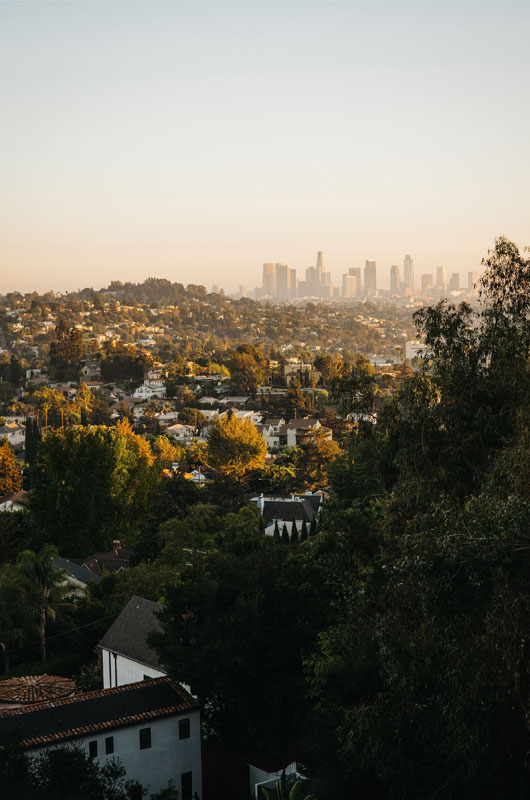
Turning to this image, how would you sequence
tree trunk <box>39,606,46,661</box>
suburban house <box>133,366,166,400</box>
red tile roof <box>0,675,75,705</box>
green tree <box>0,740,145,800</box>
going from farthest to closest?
suburban house <box>133,366,166,400</box>
tree trunk <box>39,606,46,661</box>
red tile roof <box>0,675,75,705</box>
green tree <box>0,740,145,800</box>

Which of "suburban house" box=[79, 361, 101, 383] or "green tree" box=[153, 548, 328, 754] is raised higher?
"green tree" box=[153, 548, 328, 754]

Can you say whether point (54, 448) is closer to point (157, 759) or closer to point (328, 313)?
point (157, 759)

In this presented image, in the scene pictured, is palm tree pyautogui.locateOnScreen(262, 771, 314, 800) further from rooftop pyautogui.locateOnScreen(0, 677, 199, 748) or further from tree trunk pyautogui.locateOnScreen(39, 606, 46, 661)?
tree trunk pyautogui.locateOnScreen(39, 606, 46, 661)

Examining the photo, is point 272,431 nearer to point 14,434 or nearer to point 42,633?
point 14,434

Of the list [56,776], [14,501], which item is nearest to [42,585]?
[56,776]

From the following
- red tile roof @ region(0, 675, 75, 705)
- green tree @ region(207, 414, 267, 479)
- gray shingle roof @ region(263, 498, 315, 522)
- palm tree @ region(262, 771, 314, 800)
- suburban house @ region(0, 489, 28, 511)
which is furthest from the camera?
green tree @ region(207, 414, 267, 479)

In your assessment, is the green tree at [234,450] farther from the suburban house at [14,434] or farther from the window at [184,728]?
the window at [184,728]

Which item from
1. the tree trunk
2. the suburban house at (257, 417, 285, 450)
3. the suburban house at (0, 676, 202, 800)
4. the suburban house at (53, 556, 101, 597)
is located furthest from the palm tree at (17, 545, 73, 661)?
the suburban house at (257, 417, 285, 450)
